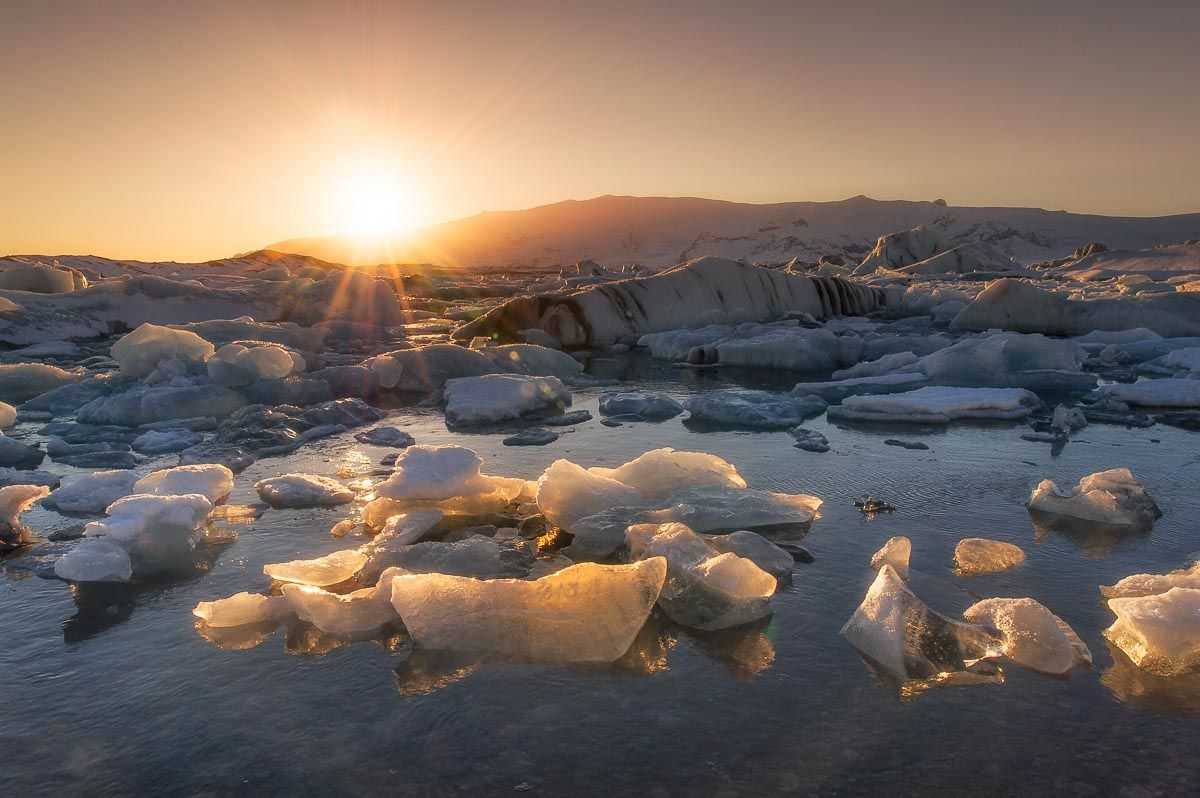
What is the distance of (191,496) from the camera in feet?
6.91

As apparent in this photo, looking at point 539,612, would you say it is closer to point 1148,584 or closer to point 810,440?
point 1148,584

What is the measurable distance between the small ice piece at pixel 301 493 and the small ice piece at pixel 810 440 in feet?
6.17

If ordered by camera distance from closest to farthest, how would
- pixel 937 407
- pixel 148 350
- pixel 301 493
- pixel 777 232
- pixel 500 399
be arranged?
pixel 301 493 < pixel 937 407 < pixel 500 399 < pixel 148 350 < pixel 777 232

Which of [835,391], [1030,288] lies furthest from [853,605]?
[1030,288]

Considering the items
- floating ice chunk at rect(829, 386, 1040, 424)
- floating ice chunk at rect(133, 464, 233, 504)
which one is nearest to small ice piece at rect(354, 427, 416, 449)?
floating ice chunk at rect(133, 464, 233, 504)

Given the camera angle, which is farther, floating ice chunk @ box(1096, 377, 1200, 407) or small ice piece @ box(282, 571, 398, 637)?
floating ice chunk @ box(1096, 377, 1200, 407)

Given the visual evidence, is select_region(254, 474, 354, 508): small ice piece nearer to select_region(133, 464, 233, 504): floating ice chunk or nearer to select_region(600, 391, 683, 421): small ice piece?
select_region(133, 464, 233, 504): floating ice chunk

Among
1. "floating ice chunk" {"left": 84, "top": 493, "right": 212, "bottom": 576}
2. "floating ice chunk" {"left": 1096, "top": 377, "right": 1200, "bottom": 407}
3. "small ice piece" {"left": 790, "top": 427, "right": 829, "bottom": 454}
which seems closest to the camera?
"floating ice chunk" {"left": 84, "top": 493, "right": 212, "bottom": 576}

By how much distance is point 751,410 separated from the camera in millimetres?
3826

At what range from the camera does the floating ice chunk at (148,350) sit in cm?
496

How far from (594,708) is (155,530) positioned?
1.42 meters

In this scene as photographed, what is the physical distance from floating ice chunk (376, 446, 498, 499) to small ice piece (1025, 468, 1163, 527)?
1.74 meters

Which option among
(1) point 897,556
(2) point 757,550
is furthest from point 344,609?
(1) point 897,556

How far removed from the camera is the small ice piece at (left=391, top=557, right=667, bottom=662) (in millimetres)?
1430
